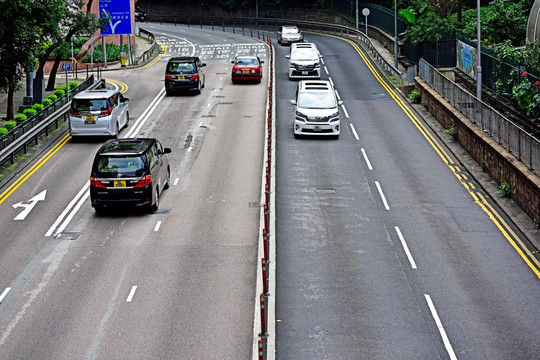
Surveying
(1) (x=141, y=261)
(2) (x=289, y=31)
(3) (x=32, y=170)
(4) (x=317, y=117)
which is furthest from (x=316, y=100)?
(2) (x=289, y=31)

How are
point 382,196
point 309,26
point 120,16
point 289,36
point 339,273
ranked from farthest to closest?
point 309,26 < point 289,36 < point 120,16 < point 382,196 < point 339,273

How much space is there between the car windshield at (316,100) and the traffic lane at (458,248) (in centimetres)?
223

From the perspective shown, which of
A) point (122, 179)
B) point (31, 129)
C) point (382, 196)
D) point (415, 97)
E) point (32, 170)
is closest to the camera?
point (122, 179)

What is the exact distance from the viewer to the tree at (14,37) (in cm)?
3412

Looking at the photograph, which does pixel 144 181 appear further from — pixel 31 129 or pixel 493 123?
pixel 493 123

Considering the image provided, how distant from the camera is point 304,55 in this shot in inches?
2031

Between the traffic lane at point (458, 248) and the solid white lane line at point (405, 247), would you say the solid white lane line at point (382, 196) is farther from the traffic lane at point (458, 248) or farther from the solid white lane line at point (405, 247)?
the solid white lane line at point (405, 247)

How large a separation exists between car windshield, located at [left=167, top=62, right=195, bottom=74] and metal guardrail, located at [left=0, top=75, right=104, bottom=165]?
21.1ft

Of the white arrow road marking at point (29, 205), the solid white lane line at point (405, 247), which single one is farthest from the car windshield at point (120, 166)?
the solid white lane line at point (405, 247)

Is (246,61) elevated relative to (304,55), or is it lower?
lower

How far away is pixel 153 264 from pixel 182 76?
2563 centimetres

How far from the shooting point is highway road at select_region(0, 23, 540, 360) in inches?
642

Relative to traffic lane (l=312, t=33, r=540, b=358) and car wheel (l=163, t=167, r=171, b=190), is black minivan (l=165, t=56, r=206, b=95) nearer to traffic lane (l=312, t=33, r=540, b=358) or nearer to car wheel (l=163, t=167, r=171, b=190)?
traffic lane (l=312, t=33, r=540, b=358)

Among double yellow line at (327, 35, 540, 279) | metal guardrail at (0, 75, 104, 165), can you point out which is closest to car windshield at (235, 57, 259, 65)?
double yellow line at (327, 35, 540, 279)
